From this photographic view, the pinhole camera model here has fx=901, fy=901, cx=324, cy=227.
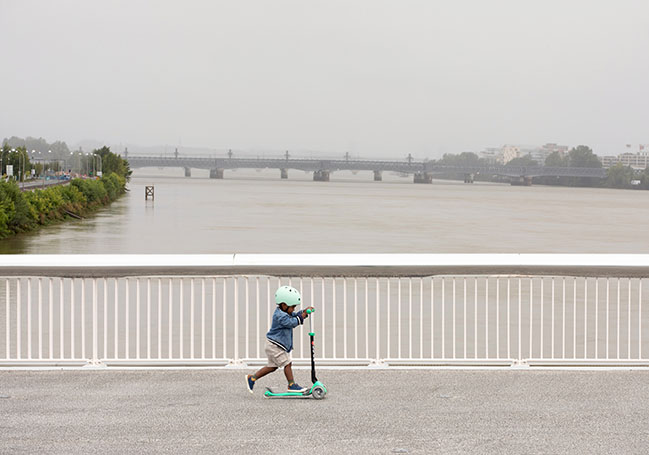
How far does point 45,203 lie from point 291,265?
57.0 metres

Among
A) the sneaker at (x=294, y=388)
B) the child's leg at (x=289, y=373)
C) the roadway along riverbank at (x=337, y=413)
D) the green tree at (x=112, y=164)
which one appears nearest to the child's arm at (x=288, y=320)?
the child's leg at (x=289, y=373)

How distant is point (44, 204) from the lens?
6097 cm

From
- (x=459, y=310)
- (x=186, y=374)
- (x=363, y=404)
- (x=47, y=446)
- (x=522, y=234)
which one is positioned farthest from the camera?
(x=522, y=234)

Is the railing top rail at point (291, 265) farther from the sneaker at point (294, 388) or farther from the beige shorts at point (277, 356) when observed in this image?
the sneaker at point (294, 388)

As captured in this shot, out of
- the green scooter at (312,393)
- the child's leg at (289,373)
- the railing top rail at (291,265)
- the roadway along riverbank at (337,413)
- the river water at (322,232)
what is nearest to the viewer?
the roadway along riverbank at (337,413)

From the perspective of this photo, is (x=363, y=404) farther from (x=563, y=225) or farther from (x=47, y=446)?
(x=563, y=225)

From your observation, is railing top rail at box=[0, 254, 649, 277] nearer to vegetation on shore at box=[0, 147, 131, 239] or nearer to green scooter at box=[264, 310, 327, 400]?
green scooter at box=[264, 310, 327, 400]

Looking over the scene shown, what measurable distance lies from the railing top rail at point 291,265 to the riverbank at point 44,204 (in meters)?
43.6

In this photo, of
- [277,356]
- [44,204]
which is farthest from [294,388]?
[44,204]

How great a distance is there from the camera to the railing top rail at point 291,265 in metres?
→ 8.03

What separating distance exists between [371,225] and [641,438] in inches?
2720

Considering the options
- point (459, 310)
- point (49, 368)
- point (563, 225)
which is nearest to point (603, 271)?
point (49, 368)

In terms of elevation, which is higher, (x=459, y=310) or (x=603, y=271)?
(x=603, y=271)

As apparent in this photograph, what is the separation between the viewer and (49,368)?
7.88 m
